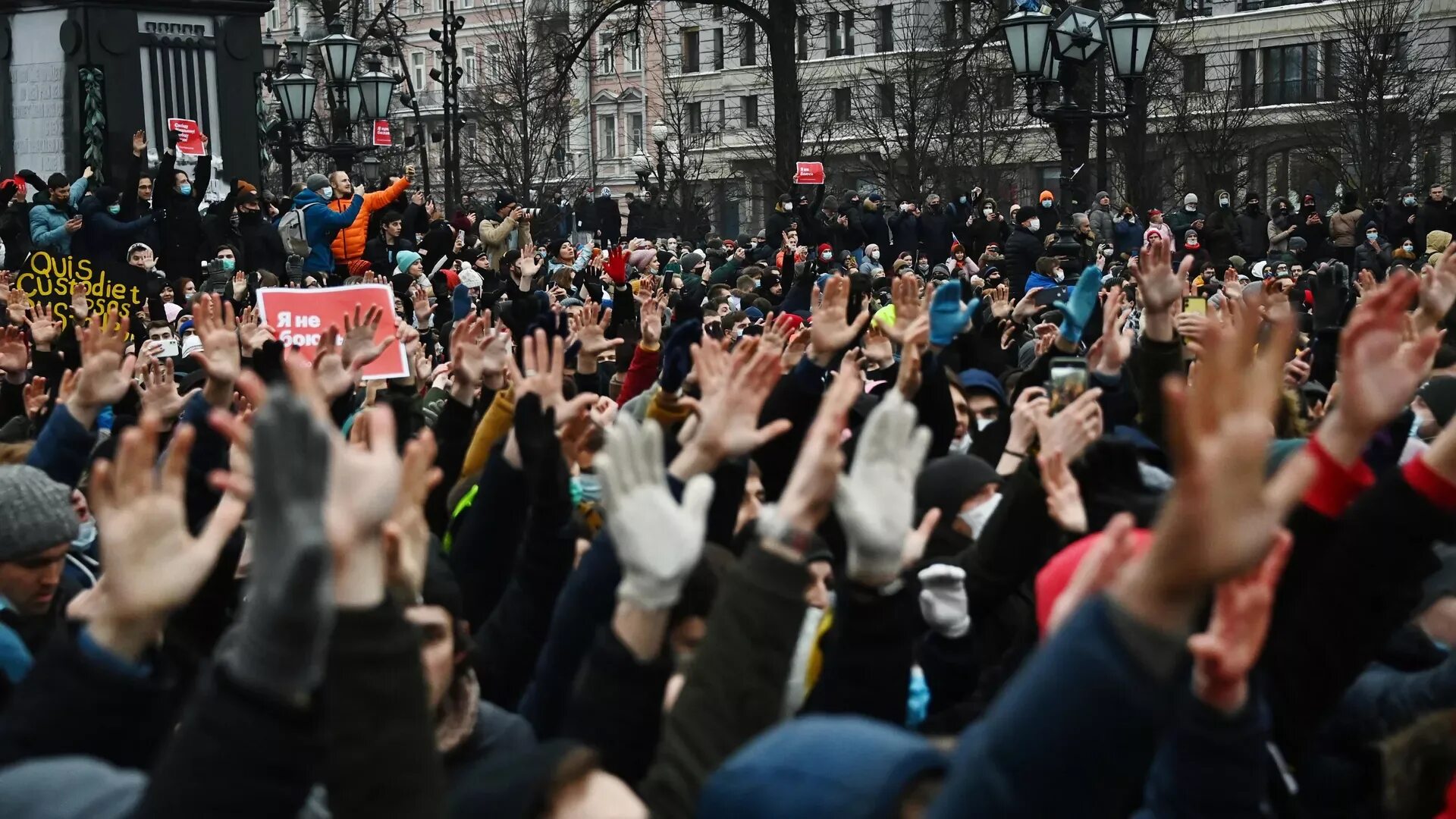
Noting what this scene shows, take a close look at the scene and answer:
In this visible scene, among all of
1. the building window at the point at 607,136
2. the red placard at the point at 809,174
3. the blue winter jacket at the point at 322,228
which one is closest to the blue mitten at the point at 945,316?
the blue winter jacket at the point at 322,228

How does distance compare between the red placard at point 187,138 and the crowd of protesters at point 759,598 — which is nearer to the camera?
the crowd of protesters at point 759,598

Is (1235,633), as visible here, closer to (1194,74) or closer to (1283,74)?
(1194,74)

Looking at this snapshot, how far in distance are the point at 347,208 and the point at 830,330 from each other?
1256cm

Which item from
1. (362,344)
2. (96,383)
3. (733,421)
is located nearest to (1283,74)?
(362,344)

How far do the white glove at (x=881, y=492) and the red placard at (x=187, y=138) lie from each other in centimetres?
1662

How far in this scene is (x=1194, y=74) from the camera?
57.2 meters

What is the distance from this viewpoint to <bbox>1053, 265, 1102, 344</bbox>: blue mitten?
740 cm

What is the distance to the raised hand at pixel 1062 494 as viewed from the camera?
421 centimetres

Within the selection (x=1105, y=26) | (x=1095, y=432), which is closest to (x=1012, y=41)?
(x=1105, y=26)

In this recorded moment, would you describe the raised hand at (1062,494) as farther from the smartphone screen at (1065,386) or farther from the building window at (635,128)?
the building window at (635,128)

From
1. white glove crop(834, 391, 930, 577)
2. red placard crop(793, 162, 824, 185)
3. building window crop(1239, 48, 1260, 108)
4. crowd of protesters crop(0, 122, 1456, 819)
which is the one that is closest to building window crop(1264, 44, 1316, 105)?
building window crop(1239, 48, 1260, 108)

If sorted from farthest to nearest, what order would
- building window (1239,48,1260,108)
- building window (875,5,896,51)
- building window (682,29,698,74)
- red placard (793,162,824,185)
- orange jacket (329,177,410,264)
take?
1. building window (682,29,698,74)
2. building window (875,5,896,51)
3. building window (1239,48,1260,108)
4. red placard (793,162,824,185)
5. orange jacket (329,177,410,264)

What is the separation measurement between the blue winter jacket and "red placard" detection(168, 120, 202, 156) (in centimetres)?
159

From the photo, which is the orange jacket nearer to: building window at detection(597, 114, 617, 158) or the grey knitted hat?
the grey knitted hat
